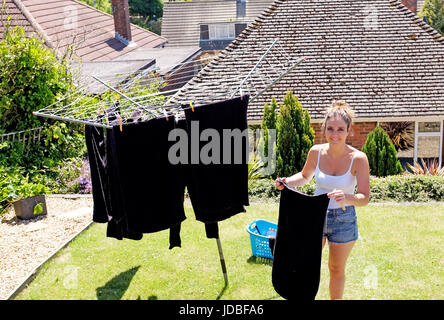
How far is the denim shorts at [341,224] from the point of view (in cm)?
409

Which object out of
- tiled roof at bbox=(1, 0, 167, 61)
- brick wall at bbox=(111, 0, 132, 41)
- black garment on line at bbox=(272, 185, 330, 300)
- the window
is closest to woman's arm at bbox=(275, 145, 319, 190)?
black garment on line at bbox=(272, 185, 330, 300)

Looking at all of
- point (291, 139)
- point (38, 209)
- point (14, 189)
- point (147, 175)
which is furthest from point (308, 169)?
point (14, 189)

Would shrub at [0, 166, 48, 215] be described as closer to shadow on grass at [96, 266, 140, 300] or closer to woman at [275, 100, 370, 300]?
shadow on grass at [96, 266, 140, 300]

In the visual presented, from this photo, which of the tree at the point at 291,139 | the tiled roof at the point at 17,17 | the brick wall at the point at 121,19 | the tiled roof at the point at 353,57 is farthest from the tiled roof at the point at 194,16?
the tree at the point at 291,139

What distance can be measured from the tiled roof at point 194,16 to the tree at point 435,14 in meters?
15.3

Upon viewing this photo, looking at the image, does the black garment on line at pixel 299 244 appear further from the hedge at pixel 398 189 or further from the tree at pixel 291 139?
the tree at pixel 291 139

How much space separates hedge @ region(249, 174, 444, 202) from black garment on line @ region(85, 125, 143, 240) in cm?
421

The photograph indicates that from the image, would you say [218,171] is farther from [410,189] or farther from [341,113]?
[410,189]

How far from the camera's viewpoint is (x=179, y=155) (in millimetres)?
4570
